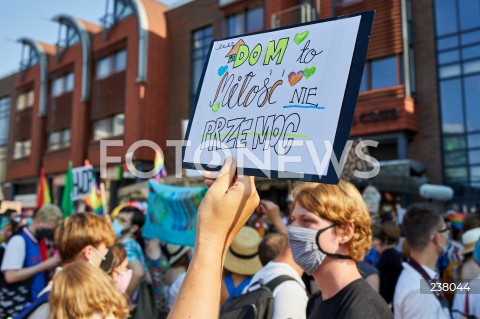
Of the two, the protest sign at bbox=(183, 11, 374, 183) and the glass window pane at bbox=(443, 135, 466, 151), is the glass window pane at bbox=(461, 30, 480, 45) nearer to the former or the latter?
the glass window pane at bbox=(443, 135, 466, 151)

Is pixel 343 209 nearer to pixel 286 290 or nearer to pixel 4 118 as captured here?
pixel 286 290

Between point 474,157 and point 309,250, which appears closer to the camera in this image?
point 309,250

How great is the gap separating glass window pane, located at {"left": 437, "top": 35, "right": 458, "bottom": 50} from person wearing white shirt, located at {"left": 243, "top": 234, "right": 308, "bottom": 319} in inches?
573

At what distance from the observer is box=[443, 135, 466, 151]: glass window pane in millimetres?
14266

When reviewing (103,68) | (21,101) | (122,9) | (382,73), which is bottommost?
(382,73)

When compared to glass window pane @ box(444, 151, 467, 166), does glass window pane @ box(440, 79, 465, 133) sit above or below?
above

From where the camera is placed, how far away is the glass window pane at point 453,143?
14266 mm

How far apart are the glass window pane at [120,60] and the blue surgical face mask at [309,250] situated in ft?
71.2

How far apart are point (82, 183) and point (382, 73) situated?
1197 centimetres

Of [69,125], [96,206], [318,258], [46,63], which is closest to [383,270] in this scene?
[318,258]

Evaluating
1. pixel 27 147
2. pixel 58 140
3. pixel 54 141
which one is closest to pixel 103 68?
pixel 58 140

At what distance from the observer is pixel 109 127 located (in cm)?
2317

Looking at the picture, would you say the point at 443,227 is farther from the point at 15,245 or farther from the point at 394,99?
the point at 394,99

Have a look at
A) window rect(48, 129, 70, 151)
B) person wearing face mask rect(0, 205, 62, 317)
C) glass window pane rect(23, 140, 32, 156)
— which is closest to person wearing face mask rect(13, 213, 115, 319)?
person wearing face mask rect(0, 205, 62, 317)
